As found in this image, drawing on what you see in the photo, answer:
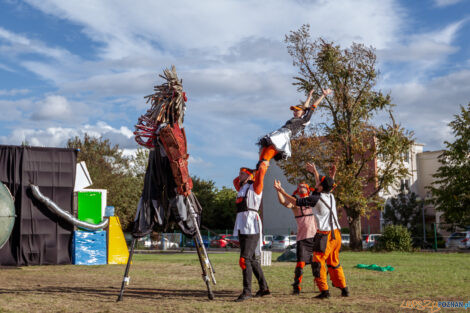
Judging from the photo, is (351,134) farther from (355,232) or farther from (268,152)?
(268,152)

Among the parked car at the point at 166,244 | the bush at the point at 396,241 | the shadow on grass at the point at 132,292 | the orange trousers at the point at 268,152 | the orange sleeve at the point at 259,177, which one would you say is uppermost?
the orange trousers at the point at 268,152

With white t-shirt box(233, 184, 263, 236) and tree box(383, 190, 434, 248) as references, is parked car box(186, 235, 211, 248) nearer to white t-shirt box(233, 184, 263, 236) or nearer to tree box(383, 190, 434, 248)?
tree box(383, 190, 434, 248)

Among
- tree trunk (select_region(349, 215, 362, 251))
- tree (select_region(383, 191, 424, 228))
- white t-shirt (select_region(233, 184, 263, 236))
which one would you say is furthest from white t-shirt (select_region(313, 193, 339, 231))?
tree (select_region(383, 191, 424, 228))

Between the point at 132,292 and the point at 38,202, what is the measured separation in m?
9.61

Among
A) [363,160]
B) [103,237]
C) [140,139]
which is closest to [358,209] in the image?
[363,160]

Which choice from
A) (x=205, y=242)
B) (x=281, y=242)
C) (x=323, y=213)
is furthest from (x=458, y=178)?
(x=323, y=213)

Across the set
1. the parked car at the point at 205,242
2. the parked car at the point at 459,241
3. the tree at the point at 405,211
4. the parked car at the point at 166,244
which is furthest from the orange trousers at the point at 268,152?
the tree at the point at 405,211

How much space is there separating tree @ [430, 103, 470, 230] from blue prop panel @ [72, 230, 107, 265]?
26.2m

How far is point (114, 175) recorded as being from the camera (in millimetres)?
44906

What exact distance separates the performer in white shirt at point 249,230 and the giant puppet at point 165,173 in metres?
0.71

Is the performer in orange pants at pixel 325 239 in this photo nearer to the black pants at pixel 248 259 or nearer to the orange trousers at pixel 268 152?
the orange trousers at pixel 268 152

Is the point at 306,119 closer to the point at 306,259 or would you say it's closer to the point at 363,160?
the point at 306,259

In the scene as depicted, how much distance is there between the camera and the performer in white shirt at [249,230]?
8461mm

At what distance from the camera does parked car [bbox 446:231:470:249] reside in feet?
114
